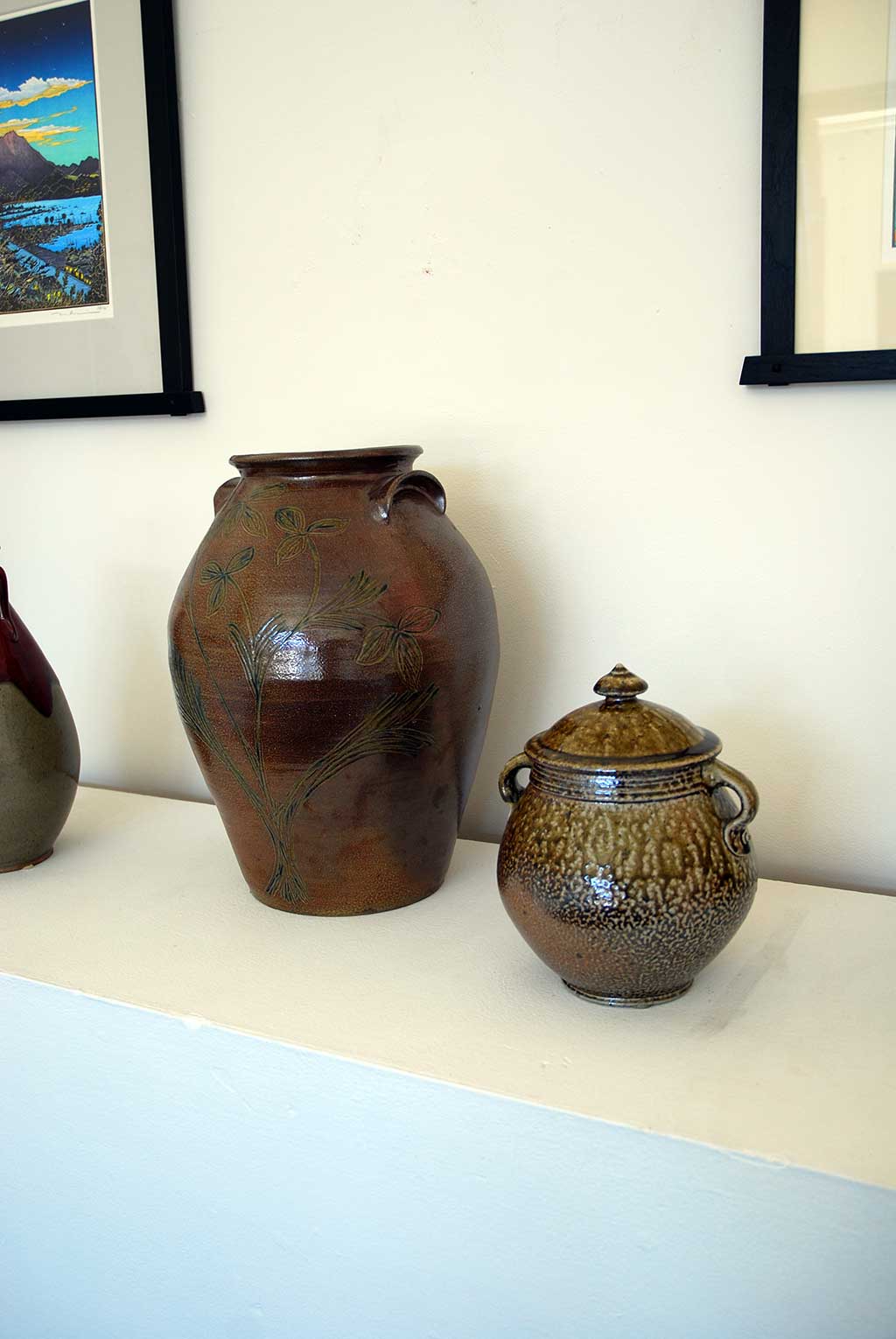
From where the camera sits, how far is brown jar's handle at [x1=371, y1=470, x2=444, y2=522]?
0.96 m

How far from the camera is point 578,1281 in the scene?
0.69m

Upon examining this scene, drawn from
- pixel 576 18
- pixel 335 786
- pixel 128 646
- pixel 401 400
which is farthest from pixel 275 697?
pixel 576 18

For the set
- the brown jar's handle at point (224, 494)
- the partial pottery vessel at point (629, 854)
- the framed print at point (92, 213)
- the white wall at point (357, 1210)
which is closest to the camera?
the white wall at point (357, 1210)

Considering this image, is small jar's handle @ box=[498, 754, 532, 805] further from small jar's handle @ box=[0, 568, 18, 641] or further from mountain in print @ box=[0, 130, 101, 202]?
mountain in print @ box=[0, 130, 101, 202]

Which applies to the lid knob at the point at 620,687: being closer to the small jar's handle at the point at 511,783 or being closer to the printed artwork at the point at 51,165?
the small jar's handle at the point at 511,783

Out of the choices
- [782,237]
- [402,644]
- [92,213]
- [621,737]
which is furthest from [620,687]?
[92,213]

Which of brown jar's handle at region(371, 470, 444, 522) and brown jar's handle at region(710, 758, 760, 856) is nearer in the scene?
brown jar's handle at region(710, 758, 760, 856)

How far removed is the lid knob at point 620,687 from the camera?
82cm

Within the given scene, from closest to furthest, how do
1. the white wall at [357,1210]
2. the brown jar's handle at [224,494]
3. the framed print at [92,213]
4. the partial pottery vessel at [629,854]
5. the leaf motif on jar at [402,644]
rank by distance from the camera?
the white wall at [357,1210] < the partial pottery vessel at [629,854] < the leaf motif on jar at [402,644] < the brown jar's handle at [224,494] < the framed print at [92,213]

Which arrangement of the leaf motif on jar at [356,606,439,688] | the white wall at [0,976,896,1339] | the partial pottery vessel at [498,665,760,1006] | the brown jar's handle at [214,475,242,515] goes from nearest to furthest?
the white wall at [0,976,896,1339]
the partial pottery vessel at [498,665,760,1006]
the leaf motif on jar at [356,606,439,688]
the brown jar's handle at [214,475,242,515]

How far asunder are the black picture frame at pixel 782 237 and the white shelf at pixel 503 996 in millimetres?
461

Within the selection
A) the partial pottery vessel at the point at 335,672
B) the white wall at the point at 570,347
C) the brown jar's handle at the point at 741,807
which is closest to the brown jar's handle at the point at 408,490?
the partial pottery vessel at the point at 335,672

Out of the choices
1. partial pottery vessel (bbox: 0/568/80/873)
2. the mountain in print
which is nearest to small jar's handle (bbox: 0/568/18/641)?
partial pottery vessel (bbox: 0/568/80/873)

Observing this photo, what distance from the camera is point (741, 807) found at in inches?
32.0
